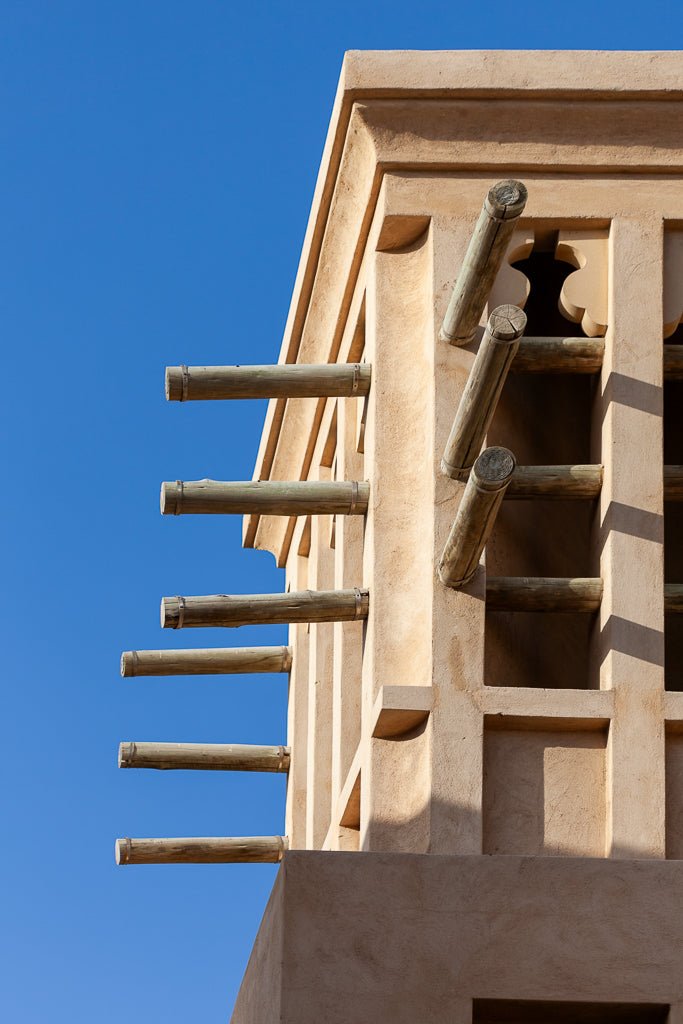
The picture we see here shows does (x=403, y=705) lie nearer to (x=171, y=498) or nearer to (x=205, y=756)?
(x=171, y=498)

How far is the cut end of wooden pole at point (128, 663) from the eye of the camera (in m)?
14.2

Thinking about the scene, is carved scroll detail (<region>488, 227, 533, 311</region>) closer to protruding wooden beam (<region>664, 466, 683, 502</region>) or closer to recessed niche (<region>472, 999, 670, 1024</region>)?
protruding wooden beam (<region>664, 466, 683, 502</region>)

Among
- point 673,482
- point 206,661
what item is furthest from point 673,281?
point 206,661

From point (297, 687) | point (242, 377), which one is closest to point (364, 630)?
point (242, 377)

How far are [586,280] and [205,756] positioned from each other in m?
5.07

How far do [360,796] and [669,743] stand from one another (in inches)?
61.0

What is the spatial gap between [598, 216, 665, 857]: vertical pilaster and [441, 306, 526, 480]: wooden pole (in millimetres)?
697

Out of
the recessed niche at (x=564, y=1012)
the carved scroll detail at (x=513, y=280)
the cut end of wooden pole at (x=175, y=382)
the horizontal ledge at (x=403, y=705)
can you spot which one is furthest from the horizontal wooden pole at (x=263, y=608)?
the recessed niche at (x=564, y=1012)

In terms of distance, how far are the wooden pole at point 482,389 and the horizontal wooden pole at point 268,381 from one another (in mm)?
933

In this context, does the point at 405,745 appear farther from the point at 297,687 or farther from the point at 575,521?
the point at 297,687

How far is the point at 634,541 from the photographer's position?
11438 mm

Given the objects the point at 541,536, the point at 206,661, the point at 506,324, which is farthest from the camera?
the point at 206,661

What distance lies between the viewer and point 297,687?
1561 cm

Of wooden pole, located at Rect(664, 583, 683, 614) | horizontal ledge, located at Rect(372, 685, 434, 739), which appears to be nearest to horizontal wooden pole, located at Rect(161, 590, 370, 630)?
horizontal ledge, located at Rect(372, 685, 434, 739)
